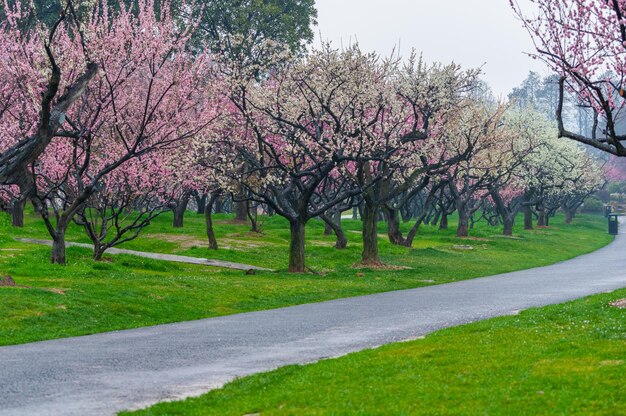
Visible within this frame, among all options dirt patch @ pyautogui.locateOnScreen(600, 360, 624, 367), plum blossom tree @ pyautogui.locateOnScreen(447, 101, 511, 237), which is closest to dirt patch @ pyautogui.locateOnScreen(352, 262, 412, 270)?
plum blossom tree @ pyautogui.locateOnScreen(447, 101, 511, 237)

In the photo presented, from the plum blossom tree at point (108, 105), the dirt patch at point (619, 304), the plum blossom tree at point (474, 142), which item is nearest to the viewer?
the dirt patch at point (619, 304)

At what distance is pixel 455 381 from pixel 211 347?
720cm

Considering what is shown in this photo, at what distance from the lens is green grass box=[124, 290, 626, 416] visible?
1132 cm

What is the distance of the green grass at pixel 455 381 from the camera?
446 inches

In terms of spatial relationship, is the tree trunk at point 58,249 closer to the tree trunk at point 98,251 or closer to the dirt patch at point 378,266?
the tree trunk at point 98,251

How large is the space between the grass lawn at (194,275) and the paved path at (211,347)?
1943 mm

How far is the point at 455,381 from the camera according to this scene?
13.1 meters

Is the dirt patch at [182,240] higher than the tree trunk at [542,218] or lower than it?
lower

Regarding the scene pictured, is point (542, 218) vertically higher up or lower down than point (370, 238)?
higher up

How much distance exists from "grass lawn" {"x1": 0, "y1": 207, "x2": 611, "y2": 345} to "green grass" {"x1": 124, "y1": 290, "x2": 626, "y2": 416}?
9069 mm

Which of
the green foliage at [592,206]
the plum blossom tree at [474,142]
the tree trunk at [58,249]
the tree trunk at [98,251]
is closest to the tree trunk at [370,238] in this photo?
the plum blossom tree at [474,142]

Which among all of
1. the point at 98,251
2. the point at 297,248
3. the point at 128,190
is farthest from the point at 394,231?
the point at 98,251

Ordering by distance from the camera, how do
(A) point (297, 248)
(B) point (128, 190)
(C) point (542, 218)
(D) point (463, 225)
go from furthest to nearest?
1. (C) point (542, 218)
2. (D) point (463, 225)
3. (B) point (128, 190)
4. (A) point (297, 248)

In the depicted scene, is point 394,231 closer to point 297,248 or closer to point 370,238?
point 370,238
